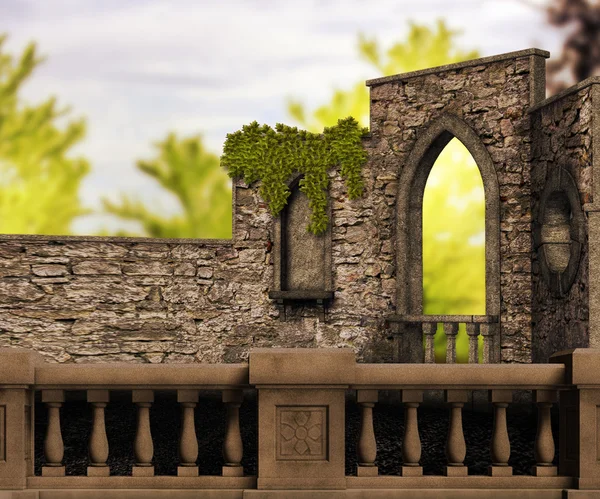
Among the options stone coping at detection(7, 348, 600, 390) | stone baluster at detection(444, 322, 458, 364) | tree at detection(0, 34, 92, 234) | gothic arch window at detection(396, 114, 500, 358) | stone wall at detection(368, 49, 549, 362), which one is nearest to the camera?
stone coping at detection(7, 348, 600, 390)

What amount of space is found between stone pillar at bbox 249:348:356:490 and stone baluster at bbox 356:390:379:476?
0.20 m

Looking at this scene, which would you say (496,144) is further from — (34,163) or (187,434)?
(34,163)

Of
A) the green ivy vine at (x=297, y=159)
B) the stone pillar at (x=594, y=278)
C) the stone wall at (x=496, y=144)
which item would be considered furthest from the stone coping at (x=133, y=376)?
the green ivy vine at (x=297, y=159)

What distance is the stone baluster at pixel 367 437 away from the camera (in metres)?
5.81

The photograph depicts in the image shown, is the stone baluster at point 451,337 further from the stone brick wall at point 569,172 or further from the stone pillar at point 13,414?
the stone pillar at point 13,414

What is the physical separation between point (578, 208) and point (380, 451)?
422 cm

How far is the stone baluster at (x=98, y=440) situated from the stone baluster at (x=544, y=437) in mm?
2562

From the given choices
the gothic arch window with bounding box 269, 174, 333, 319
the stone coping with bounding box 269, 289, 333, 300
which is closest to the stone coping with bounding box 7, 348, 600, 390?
the stone coping with bounding box 269, 289, 333, 300

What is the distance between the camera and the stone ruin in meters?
12.5

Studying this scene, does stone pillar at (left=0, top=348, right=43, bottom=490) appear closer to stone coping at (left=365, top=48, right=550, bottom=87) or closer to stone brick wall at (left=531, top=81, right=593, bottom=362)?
stone brick wall at (left=531, top=81, right=593, bottom=362)

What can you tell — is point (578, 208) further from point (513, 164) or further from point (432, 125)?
point (432, 125)

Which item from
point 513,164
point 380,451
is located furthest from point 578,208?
point 380,451

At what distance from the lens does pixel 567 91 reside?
37.2 ft

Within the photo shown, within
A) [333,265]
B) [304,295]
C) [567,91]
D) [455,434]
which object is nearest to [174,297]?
[304,295]
